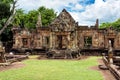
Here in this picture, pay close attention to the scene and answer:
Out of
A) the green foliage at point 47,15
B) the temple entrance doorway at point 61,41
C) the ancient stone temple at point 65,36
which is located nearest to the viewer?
the ancient stone temple at point 65,36

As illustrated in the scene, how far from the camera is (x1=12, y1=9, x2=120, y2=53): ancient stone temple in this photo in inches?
1221

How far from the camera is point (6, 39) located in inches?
1661

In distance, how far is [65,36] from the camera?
31.3m

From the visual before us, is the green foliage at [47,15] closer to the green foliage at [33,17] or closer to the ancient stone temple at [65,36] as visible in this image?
the green foliage at [33,17]

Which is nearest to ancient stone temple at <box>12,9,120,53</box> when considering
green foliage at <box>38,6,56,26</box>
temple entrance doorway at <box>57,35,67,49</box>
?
temple entrance doorway at <box>57,35,67,49</box>

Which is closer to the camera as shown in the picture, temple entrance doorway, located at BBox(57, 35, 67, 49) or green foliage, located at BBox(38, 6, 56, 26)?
temple entrance doorway, located at BBox(57, 35, 67, 49)

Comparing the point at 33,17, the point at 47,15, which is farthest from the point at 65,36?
the point at 47,15

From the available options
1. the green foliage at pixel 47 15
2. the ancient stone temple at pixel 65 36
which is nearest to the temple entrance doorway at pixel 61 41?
the ancient stone temple at pixel 65 36

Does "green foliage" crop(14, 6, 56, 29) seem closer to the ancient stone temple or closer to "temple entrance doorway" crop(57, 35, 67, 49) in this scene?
the ancient stone temple

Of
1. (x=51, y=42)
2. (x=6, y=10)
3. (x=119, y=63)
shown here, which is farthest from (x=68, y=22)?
(x=6, y=10)

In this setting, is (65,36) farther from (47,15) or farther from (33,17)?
A: (47,15)

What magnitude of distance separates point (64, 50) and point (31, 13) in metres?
28.2

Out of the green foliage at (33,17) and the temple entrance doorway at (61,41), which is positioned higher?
the green foliage at (33,17)

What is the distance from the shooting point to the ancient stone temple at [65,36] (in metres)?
31.0
